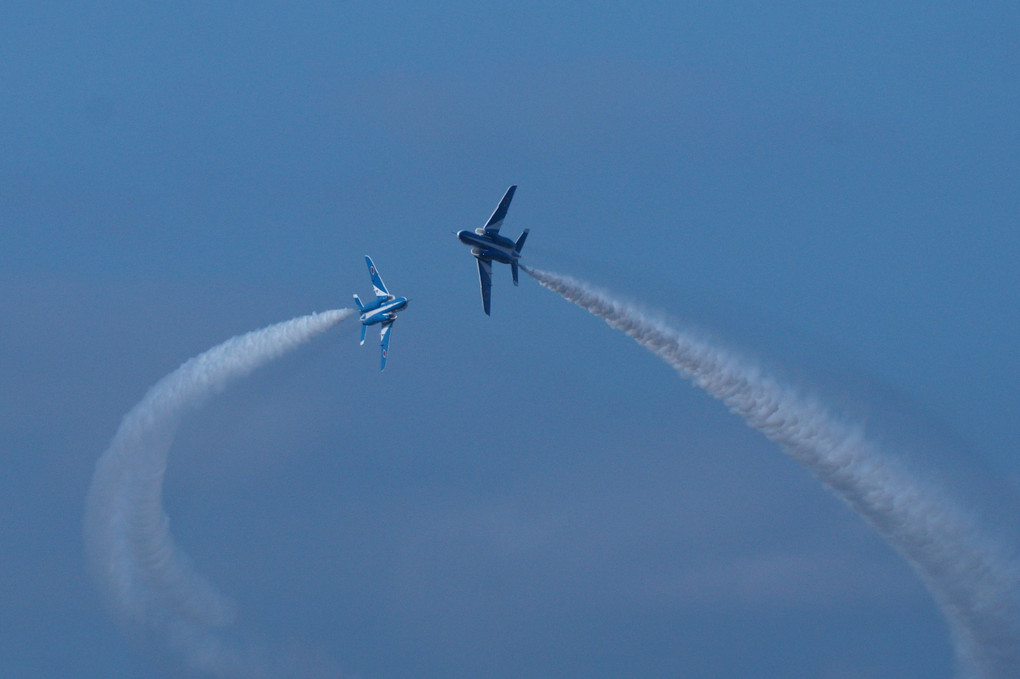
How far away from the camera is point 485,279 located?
75.1 metres

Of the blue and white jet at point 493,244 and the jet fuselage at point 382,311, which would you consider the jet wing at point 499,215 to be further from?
the jet fuselage at point 382,311

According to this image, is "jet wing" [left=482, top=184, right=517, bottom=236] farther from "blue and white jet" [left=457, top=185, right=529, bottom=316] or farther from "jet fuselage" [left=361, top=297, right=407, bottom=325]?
"jet fuselage" [left=361, top=297, right=407, bottom=325]

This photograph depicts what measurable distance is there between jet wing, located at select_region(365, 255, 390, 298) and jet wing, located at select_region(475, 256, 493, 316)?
842cm

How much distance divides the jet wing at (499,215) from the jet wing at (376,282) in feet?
34.0

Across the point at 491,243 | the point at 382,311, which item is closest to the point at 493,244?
the point at 491,243

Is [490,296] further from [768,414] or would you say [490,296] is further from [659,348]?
[768,414]

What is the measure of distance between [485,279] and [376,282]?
421 inches

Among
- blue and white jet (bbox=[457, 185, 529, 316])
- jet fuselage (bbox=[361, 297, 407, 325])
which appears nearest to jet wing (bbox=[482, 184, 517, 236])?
blue and white jet (bbox=[457, 185, 529, 316])

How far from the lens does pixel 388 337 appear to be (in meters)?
80.9

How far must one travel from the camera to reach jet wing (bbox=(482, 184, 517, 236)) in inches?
2911

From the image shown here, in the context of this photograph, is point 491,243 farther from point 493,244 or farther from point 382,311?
point 382,311

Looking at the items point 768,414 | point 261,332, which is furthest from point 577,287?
point 261,332

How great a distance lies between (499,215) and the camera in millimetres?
74438

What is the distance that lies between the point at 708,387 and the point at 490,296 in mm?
13842
